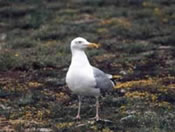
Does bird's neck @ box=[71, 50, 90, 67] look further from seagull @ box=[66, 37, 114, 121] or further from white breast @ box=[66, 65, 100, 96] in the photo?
white breast @ box=[66, 65, 100, 96]

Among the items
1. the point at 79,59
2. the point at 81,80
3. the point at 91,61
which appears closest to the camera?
the point at 81,80

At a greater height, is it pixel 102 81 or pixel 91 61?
pixel 91 61

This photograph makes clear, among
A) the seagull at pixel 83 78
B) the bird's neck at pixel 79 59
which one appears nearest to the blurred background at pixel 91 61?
the seagull at pixel 83 78

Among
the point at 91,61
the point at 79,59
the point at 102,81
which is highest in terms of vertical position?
the point at 91,61

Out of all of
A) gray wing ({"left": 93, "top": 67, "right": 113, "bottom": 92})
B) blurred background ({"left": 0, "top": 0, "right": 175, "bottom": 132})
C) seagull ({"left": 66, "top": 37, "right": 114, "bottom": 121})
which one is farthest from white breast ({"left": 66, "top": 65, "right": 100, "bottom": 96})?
blurred background ({"left": 0, "top": 0, "right": 175, "bottom": 132})

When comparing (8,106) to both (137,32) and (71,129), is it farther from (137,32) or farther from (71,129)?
(137,32)

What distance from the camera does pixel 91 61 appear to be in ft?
59.5

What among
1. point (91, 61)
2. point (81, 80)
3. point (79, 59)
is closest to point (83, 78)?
point (81, 80)

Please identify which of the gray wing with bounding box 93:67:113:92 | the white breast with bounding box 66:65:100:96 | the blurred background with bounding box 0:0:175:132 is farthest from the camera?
the blurred background with bounding box 0:0:175:132

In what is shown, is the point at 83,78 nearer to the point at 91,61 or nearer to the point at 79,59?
the point at 79,59

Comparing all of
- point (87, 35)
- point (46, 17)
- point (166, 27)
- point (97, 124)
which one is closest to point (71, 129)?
point (97, 124)

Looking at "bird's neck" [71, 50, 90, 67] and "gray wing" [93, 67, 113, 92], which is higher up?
"bird's neck" [71, 50, 90, 67]

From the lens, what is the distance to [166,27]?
938 inches

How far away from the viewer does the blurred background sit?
38.5ft
